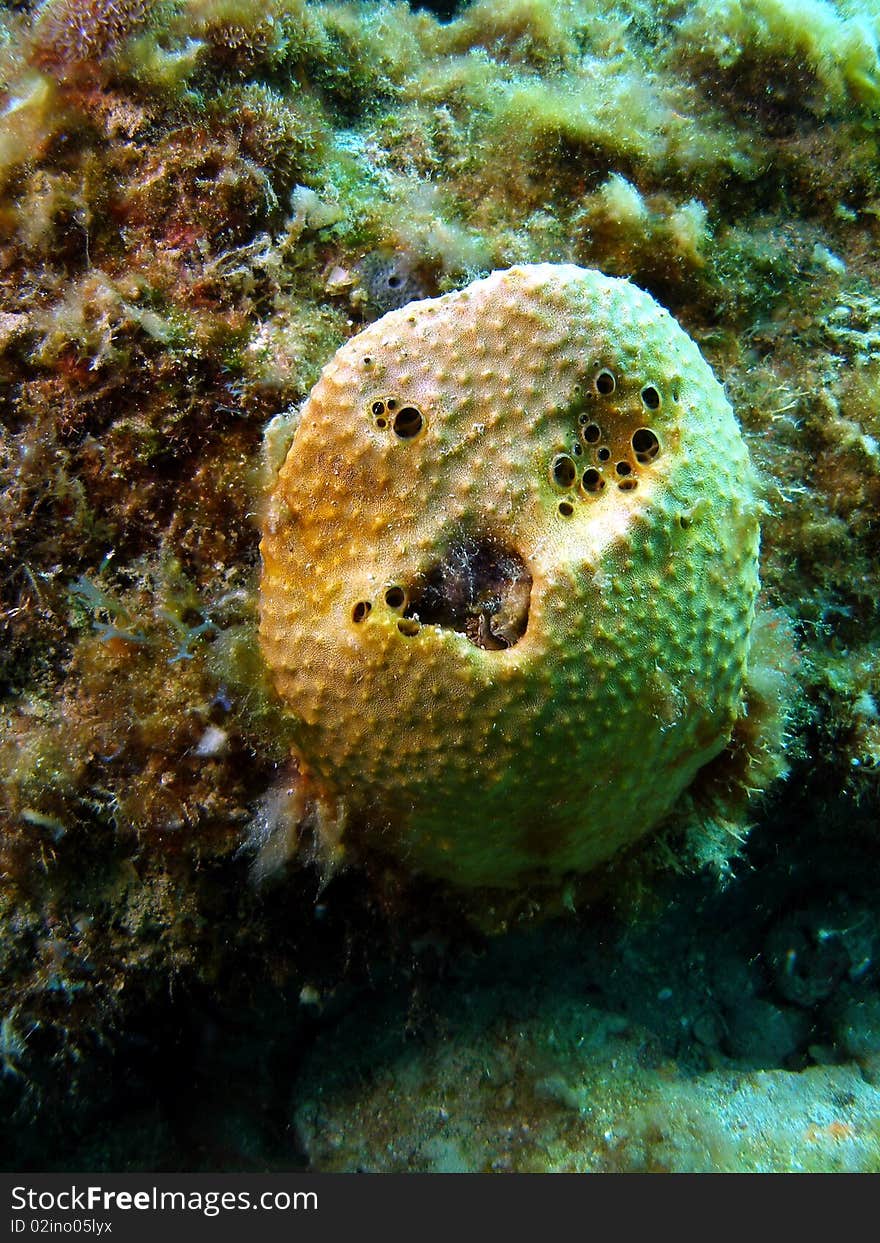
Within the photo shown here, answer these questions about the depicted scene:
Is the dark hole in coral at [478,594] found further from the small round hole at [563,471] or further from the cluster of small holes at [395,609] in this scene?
the small round hole at [563,471]

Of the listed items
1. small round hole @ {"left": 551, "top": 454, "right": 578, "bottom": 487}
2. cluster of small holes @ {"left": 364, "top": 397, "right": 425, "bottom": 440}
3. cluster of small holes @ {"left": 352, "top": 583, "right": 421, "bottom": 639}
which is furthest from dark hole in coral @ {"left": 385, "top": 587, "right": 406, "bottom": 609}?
small round hole @ {"left": 551, "top": 454, "right": 578, "bottom": 487}

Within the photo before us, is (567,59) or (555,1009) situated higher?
(567,59)

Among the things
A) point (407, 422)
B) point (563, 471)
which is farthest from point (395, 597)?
point (563, 471)

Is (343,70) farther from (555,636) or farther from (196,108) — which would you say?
(555,636)

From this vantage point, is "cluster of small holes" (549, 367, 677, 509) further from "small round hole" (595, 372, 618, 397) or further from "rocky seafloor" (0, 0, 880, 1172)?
"rocky seafloor" (0, 0, 880, 1172)

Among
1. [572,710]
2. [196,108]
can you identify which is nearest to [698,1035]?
[572,710]

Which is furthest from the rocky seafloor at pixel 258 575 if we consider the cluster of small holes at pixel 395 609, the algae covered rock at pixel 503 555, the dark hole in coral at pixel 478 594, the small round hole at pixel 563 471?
the small round hole at pixel 563 471

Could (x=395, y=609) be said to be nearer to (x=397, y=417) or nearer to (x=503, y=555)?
(x=503, y=555)
